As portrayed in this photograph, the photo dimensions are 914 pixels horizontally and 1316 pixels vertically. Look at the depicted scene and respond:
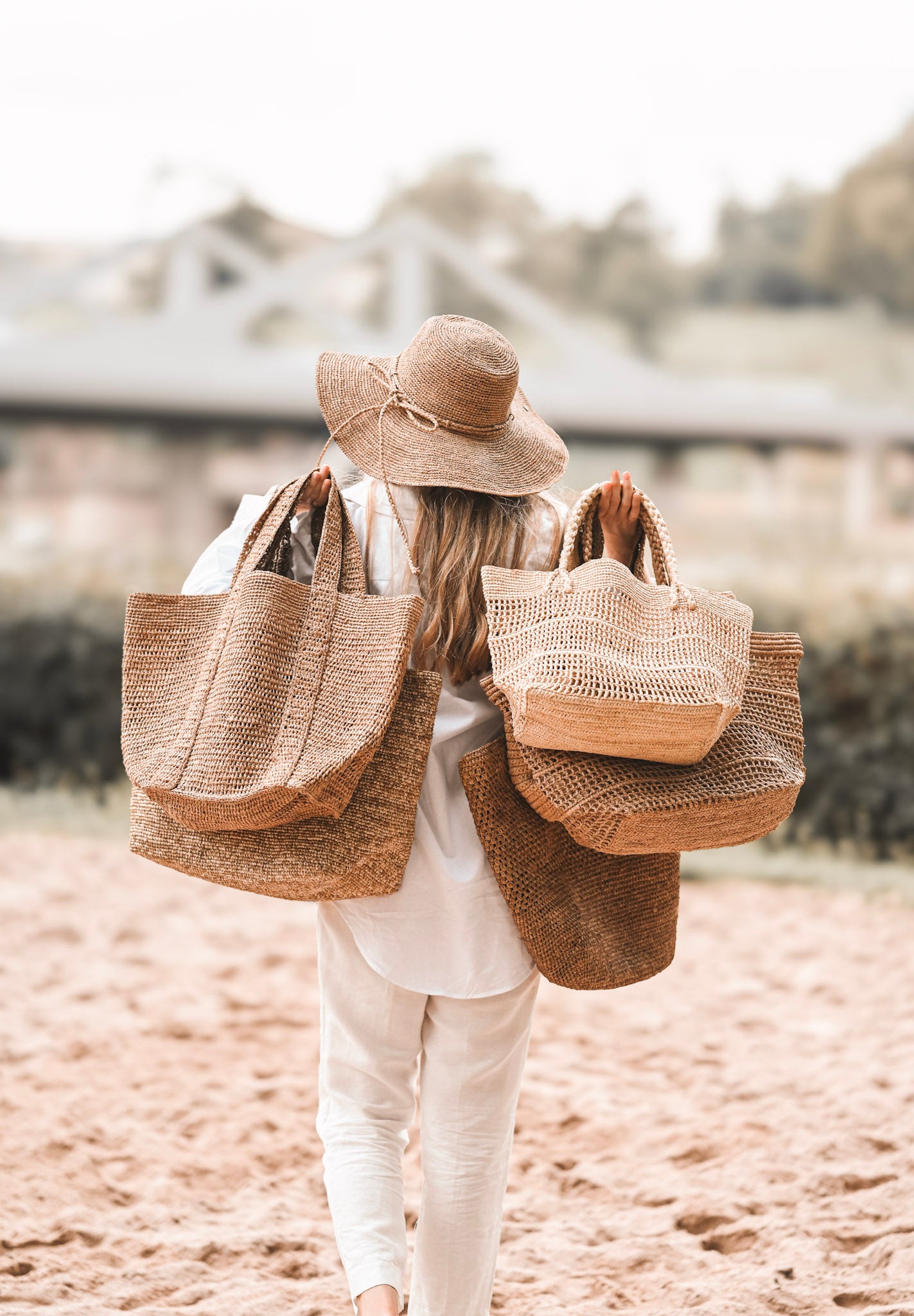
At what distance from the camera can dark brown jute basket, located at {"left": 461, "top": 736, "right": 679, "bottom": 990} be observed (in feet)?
6.08

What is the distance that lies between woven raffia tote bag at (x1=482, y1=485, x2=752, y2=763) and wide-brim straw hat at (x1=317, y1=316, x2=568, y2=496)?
0.15 m

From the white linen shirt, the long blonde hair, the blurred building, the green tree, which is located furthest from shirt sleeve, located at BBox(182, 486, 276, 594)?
the green tree

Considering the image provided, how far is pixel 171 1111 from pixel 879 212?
3246cm

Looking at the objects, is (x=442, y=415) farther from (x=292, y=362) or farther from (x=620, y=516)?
(x=292, y=362)

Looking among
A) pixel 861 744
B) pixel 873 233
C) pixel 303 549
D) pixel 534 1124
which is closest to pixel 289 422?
pixel 861 744

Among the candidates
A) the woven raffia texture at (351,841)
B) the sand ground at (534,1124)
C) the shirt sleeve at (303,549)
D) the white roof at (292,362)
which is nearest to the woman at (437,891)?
the shirt sleeve at (303,549)

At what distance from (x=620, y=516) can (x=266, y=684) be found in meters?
0.62

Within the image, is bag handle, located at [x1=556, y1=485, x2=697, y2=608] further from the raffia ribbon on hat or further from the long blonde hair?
the raffia ribbon on hat

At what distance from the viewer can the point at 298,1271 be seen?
259cm

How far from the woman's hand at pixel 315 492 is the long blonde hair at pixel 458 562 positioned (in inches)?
5.8

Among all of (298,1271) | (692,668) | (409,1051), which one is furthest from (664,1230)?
(692,668)

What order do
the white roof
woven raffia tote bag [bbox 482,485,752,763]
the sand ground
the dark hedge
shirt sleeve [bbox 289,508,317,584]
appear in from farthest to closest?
Answer: the white roof, the dark hedge, the sand ground, shirt sleeve [bbox 289,508,317,584], woven raffia tote bag [bbox 482,485,752,763]

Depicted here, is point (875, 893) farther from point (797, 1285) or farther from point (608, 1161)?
point (797, 1285)

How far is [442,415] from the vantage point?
193 cm
